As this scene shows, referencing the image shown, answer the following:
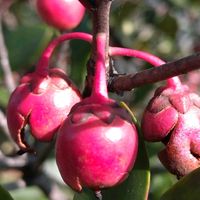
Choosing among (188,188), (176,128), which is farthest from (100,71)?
(188,188)

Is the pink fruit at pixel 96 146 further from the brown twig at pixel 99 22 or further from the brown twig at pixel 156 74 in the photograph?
the brown twig at pixel 99 22

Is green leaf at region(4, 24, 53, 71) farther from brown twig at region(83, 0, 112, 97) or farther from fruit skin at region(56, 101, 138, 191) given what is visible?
fruit skin at region(56, 101, 138, 191)

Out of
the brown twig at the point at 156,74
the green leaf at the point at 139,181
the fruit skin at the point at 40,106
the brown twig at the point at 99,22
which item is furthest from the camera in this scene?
the green leaf at the point at 139,181

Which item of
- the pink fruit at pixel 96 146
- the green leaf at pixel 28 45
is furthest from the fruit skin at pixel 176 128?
the green leaf at pixel 28 45

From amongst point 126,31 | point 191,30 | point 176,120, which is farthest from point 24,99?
point 191,30

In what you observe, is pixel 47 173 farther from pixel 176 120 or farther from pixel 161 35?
pixel 161 35

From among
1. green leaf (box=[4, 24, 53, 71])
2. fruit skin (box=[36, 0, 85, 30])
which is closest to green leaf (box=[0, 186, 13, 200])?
fruit skin (box=[36, 0, 85, 30])
